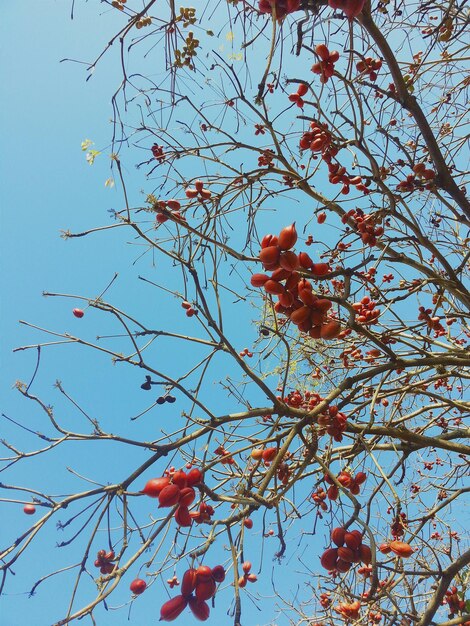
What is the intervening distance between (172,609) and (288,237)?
1463 millimetres

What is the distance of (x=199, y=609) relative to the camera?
1518 millimetres

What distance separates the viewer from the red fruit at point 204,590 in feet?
4.97

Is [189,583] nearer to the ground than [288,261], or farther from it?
nearer to the ground

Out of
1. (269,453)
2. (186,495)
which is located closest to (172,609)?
(186,495)

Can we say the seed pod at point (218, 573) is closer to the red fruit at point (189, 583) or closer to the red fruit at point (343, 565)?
the red fruit at point (189, 583)

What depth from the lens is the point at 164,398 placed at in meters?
2.29

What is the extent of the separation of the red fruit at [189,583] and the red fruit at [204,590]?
2 cm

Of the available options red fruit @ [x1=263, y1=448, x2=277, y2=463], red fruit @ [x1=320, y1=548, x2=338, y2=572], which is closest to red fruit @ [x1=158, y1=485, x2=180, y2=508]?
red fruit @ [x1=320, y1=548, x2=338, y2=572]

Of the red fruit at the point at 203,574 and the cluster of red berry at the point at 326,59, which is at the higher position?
the cluster of red berry at the point at 326,59

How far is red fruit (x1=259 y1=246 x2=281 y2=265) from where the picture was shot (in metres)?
1.84

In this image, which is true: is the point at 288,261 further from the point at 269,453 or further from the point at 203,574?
the point at 203,574

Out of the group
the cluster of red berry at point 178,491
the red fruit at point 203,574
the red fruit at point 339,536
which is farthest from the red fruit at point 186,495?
the red fruit at point 339,536

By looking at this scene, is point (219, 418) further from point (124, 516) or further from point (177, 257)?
point (177, 257)

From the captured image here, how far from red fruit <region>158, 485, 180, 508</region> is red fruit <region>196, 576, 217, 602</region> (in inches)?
12.1
